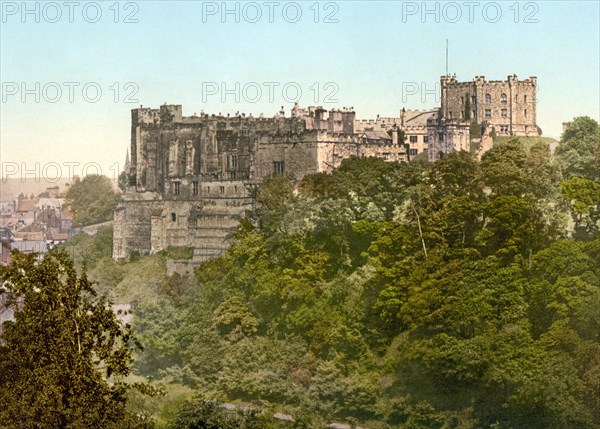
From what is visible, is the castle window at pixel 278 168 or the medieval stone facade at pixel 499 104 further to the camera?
the medieval stone facade at pixel 499 104

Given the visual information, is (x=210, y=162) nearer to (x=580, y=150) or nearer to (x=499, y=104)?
(x=499, y=104)

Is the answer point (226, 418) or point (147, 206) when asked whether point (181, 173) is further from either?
point (226, 418)

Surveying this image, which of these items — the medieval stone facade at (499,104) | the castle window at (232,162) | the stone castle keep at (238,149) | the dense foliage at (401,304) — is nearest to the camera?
the dense foliage at (401,304)

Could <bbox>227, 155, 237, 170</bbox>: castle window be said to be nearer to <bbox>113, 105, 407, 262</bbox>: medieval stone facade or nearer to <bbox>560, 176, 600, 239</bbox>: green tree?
<bbox>113, 105, 407, 262</bbox>: medieval stone facade

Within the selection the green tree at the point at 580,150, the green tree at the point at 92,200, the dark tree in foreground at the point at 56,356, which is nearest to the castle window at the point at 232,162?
the green tree at the point at 580,150

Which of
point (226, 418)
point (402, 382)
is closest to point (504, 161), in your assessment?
point (402, 382)

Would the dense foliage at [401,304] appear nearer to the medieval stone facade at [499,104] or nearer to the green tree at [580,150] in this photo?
the green tree at [580,150]
